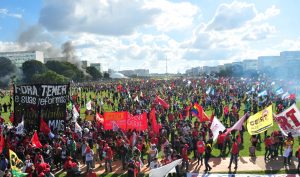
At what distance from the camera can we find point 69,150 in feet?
66.7

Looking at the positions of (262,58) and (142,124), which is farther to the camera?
(262,58)

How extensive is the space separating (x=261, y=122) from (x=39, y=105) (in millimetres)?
13553

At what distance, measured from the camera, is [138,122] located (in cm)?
2355

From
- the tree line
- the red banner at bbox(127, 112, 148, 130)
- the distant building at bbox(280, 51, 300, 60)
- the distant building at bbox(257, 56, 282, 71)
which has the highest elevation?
the distant building at bbox(280, 51, 300, 60)

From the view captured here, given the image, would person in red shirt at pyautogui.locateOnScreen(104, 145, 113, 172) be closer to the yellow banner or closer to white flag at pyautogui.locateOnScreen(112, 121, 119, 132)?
white flag at pyautogui.locateOnScreen(112, 121, 119, 132)

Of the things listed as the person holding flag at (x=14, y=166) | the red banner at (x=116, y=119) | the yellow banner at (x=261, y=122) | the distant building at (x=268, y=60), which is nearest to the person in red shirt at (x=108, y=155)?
the red banner at (x=116, y=119)

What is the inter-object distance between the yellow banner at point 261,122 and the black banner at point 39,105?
12003 mm

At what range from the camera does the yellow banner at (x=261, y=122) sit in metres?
20.2

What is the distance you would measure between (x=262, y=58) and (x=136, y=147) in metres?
180

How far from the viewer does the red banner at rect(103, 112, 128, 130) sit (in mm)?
23844

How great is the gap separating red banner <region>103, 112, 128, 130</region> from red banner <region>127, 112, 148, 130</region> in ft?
1.00

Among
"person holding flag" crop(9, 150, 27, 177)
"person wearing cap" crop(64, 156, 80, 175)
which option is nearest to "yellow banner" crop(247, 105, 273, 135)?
"person wearing cap" crop(64, 156, 80, 175)

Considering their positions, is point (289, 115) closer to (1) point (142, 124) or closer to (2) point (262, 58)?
(1) point (142, 124)

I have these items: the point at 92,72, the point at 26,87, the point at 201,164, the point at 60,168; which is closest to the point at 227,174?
the point at 201,164
